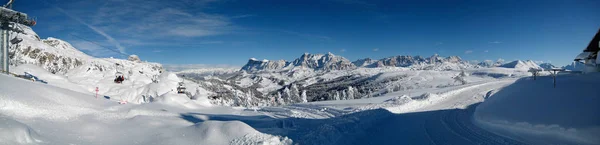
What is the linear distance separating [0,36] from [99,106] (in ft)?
84.7

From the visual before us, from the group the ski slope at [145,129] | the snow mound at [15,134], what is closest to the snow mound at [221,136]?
the ski slope at [145,129]

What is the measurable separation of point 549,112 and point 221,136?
13955 millimetres

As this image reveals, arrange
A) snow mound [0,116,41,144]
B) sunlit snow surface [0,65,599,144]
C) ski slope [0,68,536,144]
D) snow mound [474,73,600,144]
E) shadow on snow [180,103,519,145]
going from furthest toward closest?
shadow on snow [180,103,519,145] < snow mound [474,73,600,144] < sunlit snow surface [0,65,599,144] < ski slope [0,68,536,144] < snow mound [0,116,41,144]

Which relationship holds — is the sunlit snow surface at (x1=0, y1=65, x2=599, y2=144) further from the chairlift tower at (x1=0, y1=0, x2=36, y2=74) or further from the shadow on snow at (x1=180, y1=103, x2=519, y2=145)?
the chairlift tower at (x1=0, y1=0, x2=36, y2=74)

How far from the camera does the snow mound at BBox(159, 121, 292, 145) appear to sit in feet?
35.4

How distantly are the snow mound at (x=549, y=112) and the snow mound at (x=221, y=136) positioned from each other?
10114 millimetres

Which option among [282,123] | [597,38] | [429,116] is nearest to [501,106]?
[429,116]

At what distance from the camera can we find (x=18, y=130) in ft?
25.7

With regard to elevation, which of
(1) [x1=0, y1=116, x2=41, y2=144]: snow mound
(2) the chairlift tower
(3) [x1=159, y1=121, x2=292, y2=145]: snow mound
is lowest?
(3) [x1=159, y1=121, x2=292, y2=145]: snow mound

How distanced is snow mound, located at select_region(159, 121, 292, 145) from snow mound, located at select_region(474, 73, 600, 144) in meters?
10.1

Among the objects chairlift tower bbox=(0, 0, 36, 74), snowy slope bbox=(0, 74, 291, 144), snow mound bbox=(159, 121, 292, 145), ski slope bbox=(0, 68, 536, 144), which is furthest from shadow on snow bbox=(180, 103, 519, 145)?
chairlift tower bbox=(0, 0, 36, 74)

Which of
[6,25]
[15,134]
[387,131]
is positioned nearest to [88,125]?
[15,134]

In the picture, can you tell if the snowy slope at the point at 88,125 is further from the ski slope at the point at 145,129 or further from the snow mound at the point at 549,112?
the snow mound at the point at 549,112

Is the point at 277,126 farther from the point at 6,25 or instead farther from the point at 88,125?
the point at 6,25
